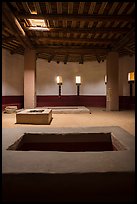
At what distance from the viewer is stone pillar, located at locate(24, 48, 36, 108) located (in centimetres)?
1045

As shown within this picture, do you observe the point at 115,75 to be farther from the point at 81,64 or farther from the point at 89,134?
the point at 89,134

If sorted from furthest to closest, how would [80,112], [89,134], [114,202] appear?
1. [80,112]
2. [89,134]
3. [114,202]

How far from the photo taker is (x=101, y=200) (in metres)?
2.27

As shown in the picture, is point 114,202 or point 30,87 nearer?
point 114,202

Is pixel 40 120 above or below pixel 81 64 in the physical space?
below

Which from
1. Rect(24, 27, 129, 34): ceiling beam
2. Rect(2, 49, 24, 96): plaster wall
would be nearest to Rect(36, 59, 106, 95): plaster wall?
Rect(2, 49, 24, 96): plaster wall

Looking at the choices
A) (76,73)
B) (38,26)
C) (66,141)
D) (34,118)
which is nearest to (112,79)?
(76,73)

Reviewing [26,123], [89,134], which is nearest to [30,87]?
[26,123]

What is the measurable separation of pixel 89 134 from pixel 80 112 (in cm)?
466

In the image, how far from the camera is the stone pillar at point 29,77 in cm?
1045

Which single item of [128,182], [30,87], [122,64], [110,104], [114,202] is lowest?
[114,202]

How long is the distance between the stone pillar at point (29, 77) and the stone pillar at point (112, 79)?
3942 millimetres

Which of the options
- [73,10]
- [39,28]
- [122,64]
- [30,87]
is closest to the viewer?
[73,10]

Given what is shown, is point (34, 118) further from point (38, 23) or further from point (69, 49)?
A: point (69, 49)
